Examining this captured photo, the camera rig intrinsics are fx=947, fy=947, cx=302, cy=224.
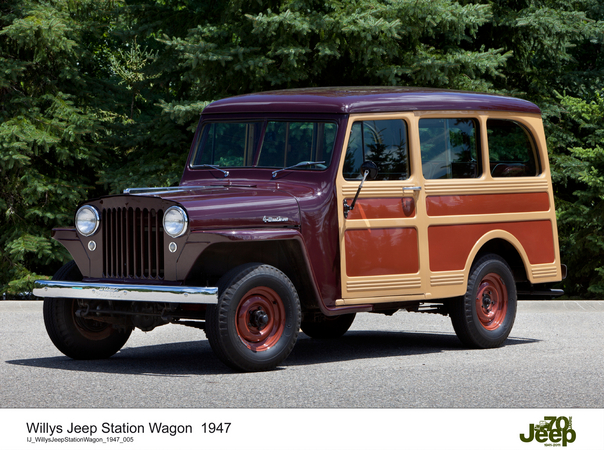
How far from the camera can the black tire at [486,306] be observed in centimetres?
916

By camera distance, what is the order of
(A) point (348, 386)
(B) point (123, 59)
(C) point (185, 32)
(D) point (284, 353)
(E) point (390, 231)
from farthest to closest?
(B) point (123, 59)
(C) point (185, 32)
(E) point (390, 231)
(D) point (284, 353)
(A) point (348, 386)

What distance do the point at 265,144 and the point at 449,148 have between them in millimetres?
1821

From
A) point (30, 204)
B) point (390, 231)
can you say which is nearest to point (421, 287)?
point (390, 231)

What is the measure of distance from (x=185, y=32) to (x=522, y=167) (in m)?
10.3

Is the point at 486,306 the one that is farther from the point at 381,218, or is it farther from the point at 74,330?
the point at 74,330

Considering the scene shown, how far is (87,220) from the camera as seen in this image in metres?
7.93

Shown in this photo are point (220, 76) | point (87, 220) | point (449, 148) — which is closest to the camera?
point (87, 220)

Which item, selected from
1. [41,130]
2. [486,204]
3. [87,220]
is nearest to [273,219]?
[87,220]

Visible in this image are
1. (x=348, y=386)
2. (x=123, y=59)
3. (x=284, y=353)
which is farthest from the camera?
(x=123, y=59)

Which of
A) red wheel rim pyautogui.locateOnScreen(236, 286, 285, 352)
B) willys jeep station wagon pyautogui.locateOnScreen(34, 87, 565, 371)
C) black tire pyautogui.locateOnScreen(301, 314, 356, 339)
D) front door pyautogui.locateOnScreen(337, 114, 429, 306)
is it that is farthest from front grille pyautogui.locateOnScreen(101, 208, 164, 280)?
black tire pyautogui.locateOnScreen(301, 314, 356, 339)

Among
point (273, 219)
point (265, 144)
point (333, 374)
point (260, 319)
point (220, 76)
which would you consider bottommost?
point (333, 374)

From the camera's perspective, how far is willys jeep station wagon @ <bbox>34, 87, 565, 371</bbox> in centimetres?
741

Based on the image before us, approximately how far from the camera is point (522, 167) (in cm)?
989
